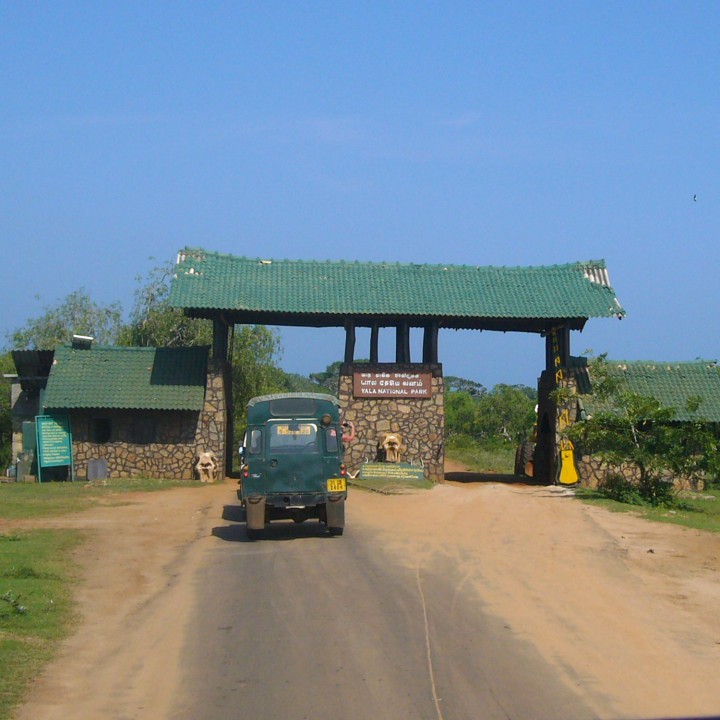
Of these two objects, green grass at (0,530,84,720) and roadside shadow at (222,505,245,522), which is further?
roadside shadow at (222,505,245,522)

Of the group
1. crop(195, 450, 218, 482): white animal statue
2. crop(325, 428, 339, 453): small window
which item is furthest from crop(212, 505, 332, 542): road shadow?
crop(195, 450, 218, 482): white animal statue

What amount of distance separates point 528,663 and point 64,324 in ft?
155

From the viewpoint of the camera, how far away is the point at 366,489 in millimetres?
28688

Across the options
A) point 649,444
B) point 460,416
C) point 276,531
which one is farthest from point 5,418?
point 460,416

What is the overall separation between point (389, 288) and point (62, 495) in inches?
485

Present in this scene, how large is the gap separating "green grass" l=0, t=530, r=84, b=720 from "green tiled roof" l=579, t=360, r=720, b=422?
2095cm

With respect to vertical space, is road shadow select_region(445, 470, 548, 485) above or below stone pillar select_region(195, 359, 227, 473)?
below

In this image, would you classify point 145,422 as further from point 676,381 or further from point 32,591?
point 32,591

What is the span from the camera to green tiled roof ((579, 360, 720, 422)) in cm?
3328

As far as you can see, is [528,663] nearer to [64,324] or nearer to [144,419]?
[144,419]

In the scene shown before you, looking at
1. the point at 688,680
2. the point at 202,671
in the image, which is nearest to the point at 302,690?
the point at 202,671

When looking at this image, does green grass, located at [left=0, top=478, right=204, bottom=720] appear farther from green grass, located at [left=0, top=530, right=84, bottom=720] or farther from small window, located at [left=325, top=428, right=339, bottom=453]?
small window, located at [left=325, top=428, right=339, bottom=453]

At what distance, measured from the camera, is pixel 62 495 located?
27438mm

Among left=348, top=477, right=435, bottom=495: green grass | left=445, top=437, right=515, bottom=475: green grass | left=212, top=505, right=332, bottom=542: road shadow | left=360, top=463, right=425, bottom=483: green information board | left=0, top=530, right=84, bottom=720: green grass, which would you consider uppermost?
left=360, top=463, right=425, bottom=483: green information board
